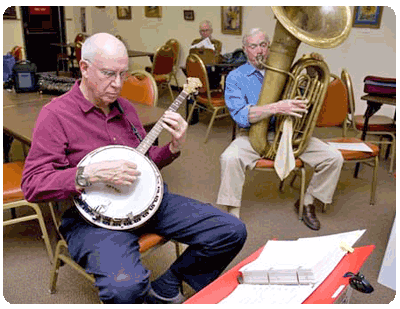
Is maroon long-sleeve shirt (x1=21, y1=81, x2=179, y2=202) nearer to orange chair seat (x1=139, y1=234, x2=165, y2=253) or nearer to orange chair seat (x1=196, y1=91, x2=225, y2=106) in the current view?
orange chair seat (x1=139, y1=234, x2=165, y2=253)

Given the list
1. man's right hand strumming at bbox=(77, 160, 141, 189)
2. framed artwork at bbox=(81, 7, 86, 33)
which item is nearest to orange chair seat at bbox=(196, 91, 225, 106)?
man's right hand strumming at bbox=(77, 160, 141, 189)

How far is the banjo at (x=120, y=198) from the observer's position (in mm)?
1364

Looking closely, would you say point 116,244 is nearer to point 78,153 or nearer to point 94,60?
point 78,153

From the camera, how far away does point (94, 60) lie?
1405 mm

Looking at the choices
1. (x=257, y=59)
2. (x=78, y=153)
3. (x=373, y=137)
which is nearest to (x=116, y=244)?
(x=78, y=153)

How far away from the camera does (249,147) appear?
230 centimetres

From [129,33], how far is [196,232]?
6.65 metres

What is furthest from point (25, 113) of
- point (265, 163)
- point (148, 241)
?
point (265, 163)

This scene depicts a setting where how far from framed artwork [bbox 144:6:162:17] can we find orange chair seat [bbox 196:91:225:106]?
3.20 meters

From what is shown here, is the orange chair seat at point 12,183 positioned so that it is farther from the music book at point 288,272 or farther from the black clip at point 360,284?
the black clip at point 360,284

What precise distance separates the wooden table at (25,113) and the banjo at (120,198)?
0.57 m

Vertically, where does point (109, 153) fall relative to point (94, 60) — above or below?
below

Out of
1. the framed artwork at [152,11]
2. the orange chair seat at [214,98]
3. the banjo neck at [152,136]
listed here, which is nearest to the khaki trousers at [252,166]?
the banjo neck at [152,136]

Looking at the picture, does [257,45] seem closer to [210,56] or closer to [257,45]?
[257,45]
